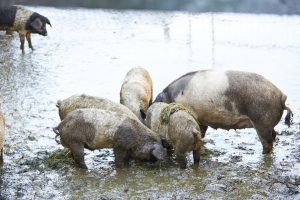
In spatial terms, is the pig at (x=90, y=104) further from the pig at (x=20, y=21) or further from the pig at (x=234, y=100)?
the pig at (x=20, y=21)

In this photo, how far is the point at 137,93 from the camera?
624 centimetres

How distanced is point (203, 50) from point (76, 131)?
23.1 ft

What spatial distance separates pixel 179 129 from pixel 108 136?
2.48ft

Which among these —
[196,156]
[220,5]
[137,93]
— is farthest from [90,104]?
[220,5]

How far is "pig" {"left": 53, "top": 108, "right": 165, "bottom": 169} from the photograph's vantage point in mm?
4793

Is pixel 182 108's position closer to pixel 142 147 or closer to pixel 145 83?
pixel 142 147

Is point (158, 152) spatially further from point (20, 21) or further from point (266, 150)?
point (20, 21)

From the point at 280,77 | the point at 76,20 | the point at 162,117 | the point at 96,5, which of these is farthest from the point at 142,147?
the point at 76,20

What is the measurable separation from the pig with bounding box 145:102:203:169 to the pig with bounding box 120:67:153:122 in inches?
26.1

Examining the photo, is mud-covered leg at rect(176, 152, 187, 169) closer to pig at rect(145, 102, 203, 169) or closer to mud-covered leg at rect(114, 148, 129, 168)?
pig at rect(145, 102, 203, 169)

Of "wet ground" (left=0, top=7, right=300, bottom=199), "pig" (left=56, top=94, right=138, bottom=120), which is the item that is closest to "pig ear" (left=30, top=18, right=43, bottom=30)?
"wet ground" (left=0, top=7, right=300, bottom=199)

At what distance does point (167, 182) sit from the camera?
4.59m

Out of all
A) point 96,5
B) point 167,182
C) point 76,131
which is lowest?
point 167,182

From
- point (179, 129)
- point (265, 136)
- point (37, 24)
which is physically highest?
point (37, 24)
